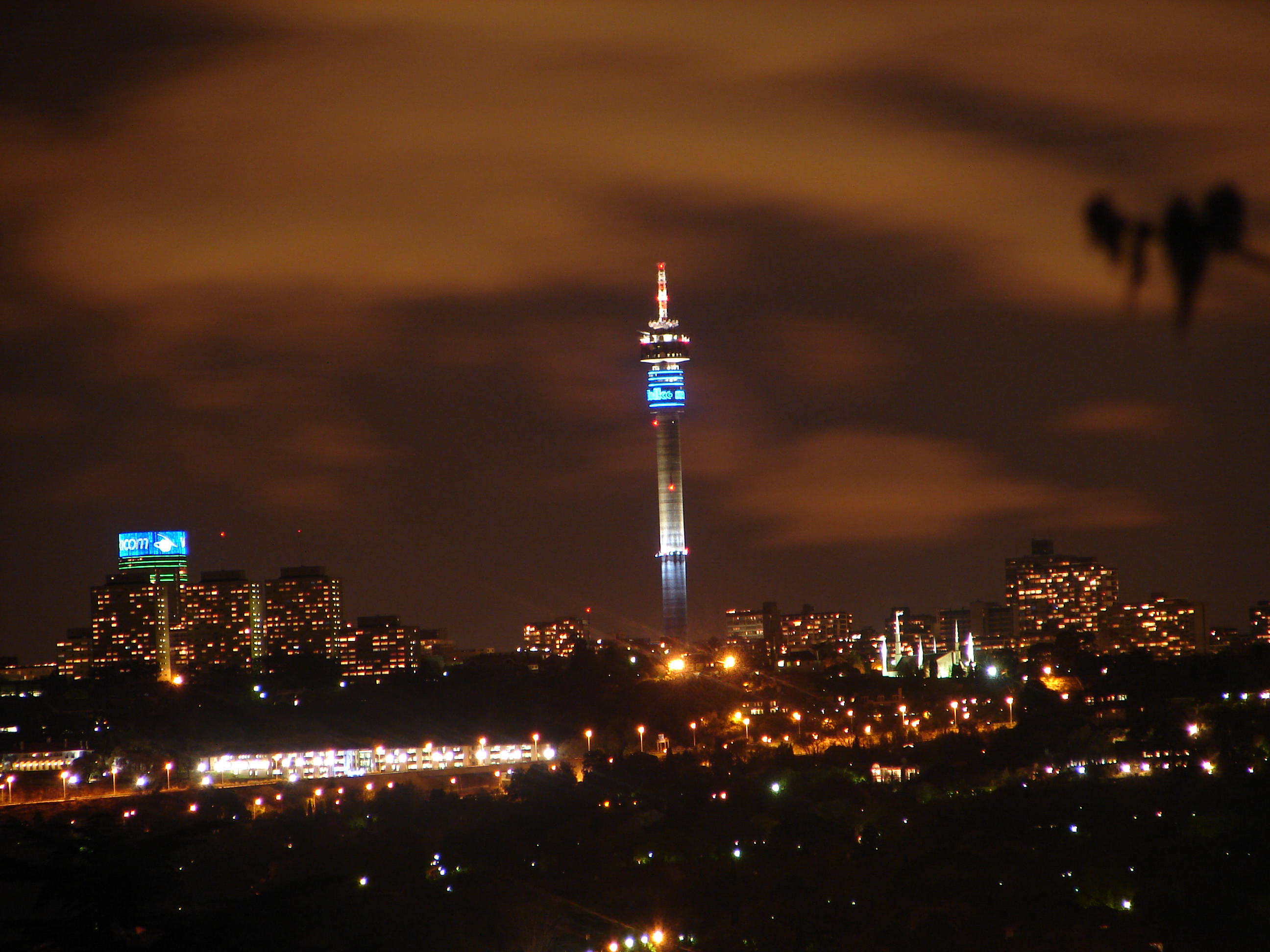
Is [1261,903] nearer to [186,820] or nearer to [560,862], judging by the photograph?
[560,862]

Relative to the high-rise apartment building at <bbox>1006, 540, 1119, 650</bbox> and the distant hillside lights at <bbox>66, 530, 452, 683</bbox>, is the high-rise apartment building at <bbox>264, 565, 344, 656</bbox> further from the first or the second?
the high-rise apartment building at <bbox>1006, 540, 1119, 650</bbox>

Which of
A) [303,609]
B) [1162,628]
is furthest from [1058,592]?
[303,609]

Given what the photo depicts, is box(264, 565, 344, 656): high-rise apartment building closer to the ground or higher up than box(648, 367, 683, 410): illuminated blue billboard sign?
closer to the ground

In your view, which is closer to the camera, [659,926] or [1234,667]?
[659,926]

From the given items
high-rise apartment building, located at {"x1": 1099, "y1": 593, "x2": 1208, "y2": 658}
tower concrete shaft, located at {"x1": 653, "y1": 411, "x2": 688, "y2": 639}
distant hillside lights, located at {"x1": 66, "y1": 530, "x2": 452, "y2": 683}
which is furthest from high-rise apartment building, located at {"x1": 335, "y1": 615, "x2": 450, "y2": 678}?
high-rise apartment building, located at {"x1": 1099, "y1": 593, "x2": 1208, "y2": 658}

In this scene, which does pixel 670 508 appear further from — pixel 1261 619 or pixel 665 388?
pixel 1261 619

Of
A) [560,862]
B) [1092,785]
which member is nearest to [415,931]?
[560,862]
